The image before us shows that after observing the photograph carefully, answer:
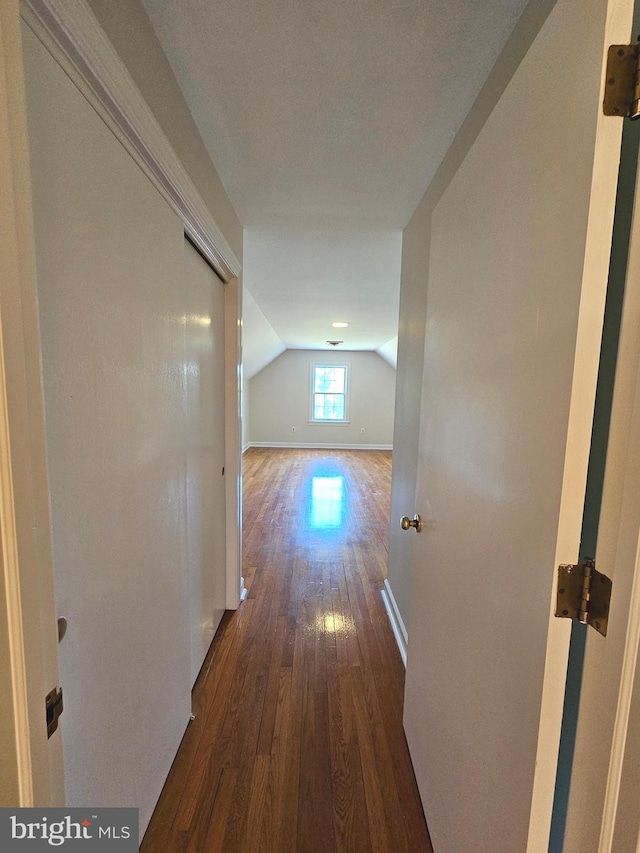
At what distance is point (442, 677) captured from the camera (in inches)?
39.8

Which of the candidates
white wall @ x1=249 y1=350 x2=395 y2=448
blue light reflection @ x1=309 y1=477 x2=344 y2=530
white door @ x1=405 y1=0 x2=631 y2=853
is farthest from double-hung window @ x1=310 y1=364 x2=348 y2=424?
white door @ x1=405 y1=0 x2=631 y2=853

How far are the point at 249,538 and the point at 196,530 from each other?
187 centimetres

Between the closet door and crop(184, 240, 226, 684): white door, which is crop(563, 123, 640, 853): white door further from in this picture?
crop(184, 240, 226, 684): white door

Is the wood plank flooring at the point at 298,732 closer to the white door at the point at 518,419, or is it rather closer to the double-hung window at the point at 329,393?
the white door at the point at 518,419

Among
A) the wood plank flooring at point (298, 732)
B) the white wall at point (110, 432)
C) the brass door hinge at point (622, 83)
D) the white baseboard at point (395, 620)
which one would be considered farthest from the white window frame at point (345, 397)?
the brass door hinge at point (622, 83)

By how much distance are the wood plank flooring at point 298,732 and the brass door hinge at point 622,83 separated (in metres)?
1.84

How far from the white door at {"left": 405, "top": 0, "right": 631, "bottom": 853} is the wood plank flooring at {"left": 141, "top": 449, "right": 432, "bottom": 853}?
28 cm

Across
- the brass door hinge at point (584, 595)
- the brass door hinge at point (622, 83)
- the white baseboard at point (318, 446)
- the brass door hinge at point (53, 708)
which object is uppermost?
the brass door hinge at point (622, 83)

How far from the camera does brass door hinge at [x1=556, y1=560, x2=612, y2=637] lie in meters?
0.53

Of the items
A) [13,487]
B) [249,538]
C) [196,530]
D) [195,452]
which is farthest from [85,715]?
[249,538]

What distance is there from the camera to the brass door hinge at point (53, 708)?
0.54 meters

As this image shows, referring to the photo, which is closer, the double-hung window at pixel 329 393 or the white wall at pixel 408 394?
the white wall at pixel 408 394

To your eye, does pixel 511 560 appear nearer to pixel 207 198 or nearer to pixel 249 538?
pixel 207 198

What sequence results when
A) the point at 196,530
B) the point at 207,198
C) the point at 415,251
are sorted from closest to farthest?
1. the point at 207,198
2. the point at 196,530
3. the point at 415,251
